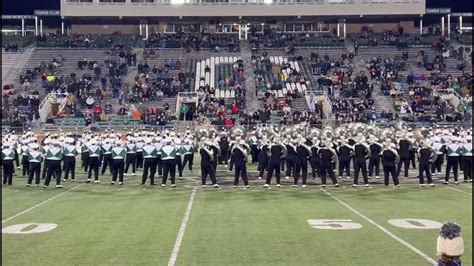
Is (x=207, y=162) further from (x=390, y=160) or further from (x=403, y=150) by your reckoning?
(x=403, y=150)

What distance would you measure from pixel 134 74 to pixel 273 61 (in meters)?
8.86

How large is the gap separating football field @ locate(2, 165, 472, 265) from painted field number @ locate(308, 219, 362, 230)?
0.02 m

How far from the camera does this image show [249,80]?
51.1m

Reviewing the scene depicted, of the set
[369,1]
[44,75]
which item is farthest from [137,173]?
[369,1]

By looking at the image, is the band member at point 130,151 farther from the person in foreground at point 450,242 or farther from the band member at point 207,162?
the person in foreground at point 450,242

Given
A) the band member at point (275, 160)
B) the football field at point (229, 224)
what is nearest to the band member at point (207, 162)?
the football field at point (229, 224)

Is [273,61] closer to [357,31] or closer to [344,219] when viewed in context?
[357,31]

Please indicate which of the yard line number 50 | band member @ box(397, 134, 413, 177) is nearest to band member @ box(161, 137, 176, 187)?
band member @ box(397, 134, 413, 177)

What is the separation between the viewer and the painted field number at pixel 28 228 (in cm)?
1376

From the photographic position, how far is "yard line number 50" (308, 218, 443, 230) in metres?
13.8

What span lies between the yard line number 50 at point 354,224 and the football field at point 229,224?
2 centimetres

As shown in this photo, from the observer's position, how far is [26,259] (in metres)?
11.1

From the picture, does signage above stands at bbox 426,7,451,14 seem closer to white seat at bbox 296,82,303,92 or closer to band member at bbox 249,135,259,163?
white seat at bbox 296,82,303,92

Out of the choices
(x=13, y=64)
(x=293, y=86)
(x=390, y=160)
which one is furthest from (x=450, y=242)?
(x=13, y=64)
